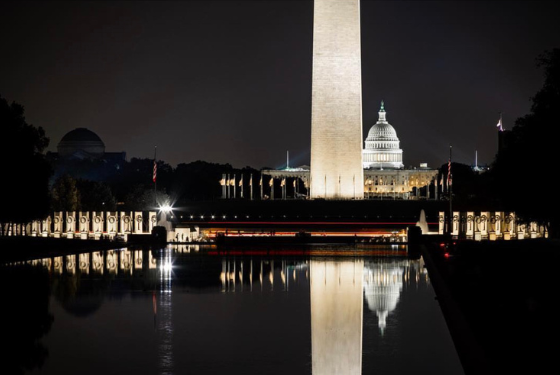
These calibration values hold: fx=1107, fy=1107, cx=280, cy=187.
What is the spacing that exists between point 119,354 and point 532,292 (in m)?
10.3

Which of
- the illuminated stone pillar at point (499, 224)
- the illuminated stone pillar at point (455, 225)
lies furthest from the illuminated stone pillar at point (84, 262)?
the illuminated stone pillar at point (499, 224)

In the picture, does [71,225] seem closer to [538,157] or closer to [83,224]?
[83,224]

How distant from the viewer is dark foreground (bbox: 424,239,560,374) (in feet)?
53.9

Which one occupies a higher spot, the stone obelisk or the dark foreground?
the stone obelisk

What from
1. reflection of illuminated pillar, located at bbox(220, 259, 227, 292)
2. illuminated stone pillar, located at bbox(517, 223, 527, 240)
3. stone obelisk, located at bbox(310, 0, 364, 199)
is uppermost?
stone obelisk, located at bbox(310, 0, 364, 199)

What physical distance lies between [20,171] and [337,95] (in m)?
40.6

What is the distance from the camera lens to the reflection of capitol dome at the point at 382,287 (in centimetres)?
2549

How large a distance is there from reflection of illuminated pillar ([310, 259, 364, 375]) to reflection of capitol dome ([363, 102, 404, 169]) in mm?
155316

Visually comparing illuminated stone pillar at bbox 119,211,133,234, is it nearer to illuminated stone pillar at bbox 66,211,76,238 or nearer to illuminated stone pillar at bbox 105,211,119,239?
illuminated stone pillar at bbox 105,211,119,239

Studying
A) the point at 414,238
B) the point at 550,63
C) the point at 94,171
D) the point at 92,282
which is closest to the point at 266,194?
the point at 94,171

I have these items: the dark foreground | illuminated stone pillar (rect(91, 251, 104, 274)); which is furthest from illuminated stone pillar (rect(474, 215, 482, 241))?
illuminated stone pillar (rect(91, 251, 104, 274))

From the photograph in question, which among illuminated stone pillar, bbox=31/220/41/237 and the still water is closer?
the still water

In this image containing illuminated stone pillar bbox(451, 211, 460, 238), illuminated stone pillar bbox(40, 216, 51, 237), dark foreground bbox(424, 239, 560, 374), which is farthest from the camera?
illuminated stone pillar bbox(451, 211, 460, 238)

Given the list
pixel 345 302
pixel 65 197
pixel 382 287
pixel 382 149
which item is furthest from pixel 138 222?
pixel 382 149
